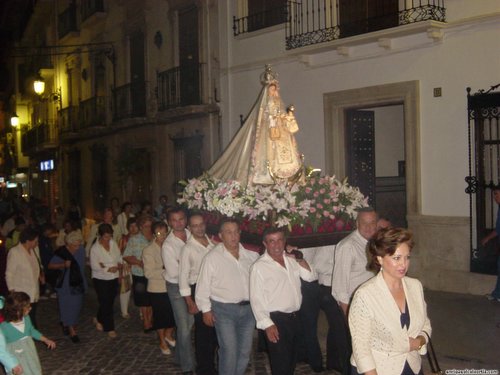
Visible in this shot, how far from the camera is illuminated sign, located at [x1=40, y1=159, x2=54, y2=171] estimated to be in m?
28.3

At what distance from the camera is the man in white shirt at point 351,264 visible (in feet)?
19.0

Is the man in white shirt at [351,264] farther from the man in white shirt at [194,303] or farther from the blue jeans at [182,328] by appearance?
the blue jeans at [182,328]

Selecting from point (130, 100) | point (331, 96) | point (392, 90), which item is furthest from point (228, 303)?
point (130, 100)

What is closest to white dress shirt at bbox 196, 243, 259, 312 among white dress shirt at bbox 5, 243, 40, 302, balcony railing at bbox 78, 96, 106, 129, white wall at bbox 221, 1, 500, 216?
white dress shirt at bbox 5, 243, 40, 302

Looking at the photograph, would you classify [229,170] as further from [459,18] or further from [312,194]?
[459,18]

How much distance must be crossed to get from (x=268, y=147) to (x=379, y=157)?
251 inches

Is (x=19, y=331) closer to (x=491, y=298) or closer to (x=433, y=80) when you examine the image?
(x=491, y=298)

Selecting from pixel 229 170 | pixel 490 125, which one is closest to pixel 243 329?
pixel 229 170

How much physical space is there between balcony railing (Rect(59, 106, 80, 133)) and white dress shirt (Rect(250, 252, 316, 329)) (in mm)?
19488

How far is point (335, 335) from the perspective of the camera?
21.6 feet

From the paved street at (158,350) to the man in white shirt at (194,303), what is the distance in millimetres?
597

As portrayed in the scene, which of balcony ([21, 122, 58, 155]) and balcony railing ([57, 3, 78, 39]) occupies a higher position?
balcony railing ([57, 3, 78, 39])

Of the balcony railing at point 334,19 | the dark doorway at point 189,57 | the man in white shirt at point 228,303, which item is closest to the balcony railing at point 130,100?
the dark doorway at point 189,57

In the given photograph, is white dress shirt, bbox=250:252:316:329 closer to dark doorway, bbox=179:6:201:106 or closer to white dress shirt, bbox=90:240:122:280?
white dress shirt, bbox=90:240:122:280
